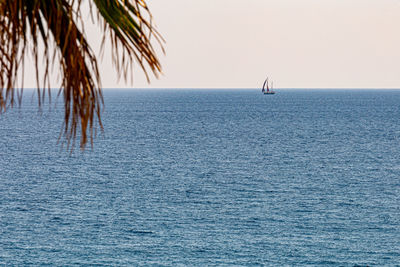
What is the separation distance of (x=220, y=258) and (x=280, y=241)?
7.04 meters

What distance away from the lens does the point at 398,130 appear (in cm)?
16288

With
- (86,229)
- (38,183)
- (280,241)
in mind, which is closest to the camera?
(280,241)

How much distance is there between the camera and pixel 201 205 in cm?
6875

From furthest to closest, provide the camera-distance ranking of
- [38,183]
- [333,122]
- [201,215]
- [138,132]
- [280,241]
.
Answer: [333,122] → [138,132] → [38,183] → [201,215] → [280,241]

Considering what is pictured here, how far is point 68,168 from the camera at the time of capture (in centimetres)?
9550

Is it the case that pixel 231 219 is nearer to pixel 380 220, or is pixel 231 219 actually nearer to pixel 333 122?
pixel 380 220

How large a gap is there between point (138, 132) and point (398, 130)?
73.4 meters

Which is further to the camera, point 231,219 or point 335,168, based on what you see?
point 335,168

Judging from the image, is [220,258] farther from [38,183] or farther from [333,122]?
[333,122]

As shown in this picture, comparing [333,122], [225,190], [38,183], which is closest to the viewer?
[225,190]

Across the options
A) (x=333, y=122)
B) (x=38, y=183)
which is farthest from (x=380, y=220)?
(x=333, y=122)

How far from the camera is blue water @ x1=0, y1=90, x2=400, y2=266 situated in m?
53.4

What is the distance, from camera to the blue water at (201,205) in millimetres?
53438

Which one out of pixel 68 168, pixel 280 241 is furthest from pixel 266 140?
pixel 280 241
